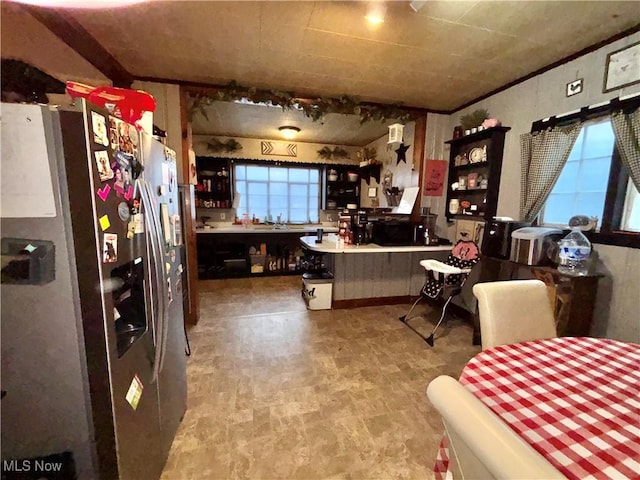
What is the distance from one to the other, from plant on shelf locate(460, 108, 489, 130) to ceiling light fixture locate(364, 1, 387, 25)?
71.5 inches

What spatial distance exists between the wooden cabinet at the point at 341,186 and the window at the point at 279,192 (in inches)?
9.8

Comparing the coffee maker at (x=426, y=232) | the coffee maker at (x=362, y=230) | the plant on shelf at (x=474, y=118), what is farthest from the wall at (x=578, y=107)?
the coffee maker at (x=362, y=230)

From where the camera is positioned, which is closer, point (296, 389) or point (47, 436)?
point (47, 436)

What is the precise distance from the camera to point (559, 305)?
6.39 feet

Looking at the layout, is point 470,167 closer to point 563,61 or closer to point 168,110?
point 563,61

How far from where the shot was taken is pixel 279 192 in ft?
18.1

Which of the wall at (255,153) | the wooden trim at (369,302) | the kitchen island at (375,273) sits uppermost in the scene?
the wall at (255,153)

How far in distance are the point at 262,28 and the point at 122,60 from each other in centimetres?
141

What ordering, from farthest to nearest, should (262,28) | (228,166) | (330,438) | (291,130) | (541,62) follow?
(228,166) → (291,130) → (541,62) → (262,28) → (330,438)

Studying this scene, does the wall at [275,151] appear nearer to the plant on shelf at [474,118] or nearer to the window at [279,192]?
the window at [279,192]

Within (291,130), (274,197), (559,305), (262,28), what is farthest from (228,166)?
(559,305)

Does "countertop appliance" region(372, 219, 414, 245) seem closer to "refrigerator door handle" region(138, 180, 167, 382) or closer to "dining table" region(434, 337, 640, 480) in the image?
"dining table" region(434, 337, 640, 480)

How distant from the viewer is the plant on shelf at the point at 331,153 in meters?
5.42

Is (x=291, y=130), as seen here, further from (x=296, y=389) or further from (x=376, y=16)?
(x=296, y=389)
